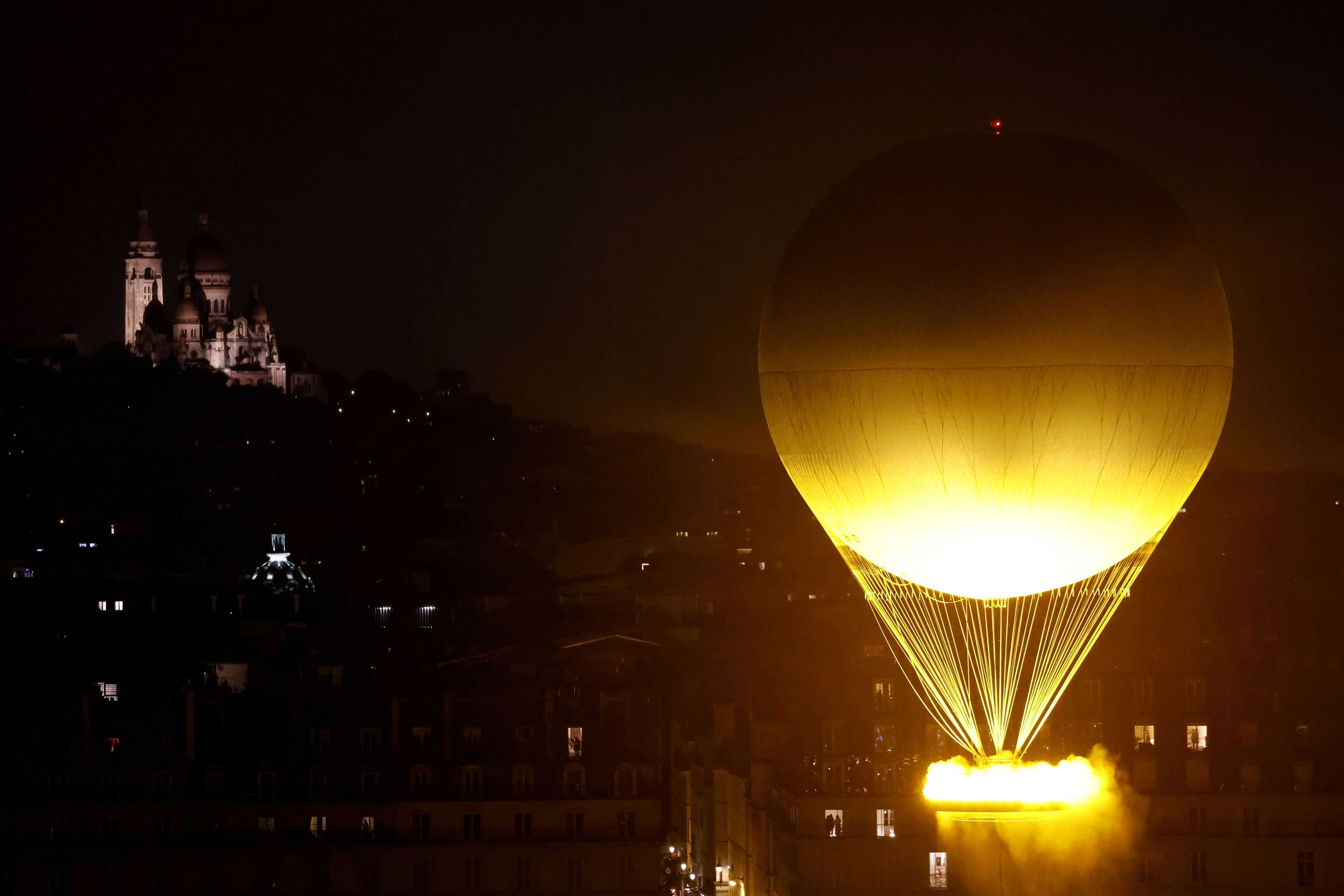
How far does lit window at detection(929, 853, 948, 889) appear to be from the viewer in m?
28.1

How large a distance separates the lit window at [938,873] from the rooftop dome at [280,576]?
842 inches

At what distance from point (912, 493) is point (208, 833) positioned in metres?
14.0

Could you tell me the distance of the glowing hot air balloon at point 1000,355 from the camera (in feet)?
55.1

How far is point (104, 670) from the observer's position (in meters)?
39.6

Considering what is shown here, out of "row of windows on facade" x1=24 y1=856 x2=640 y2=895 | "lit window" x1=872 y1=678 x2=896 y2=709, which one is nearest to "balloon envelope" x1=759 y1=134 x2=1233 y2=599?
"row of windows on facade" x1=24 y1=856 x2=640 y2=895

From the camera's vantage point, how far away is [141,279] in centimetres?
10806

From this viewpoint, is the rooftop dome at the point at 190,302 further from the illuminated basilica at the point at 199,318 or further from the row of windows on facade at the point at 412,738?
the row of windows on facade at the point at 412,738

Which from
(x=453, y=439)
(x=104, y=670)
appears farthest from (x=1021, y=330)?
(x=453, y=439)

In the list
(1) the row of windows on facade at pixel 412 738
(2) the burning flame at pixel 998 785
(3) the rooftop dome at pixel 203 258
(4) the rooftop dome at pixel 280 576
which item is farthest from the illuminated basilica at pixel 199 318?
(2) the burning flame at pixel 998 785

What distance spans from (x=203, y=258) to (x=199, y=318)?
4133mm

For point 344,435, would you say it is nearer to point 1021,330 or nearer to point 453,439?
point 453,439

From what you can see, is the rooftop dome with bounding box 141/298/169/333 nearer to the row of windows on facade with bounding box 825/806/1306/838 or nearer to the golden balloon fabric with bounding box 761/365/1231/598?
the row of windows on facade with bounding box 825/806/1306/838

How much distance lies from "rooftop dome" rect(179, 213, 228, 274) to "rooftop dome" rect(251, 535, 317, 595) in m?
52.0

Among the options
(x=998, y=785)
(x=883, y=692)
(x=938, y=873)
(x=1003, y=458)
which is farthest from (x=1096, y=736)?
(x=1003, y=458)
